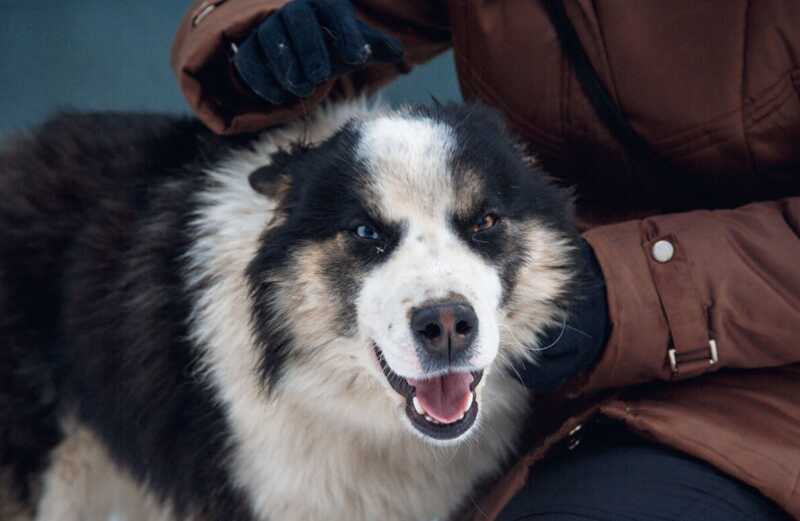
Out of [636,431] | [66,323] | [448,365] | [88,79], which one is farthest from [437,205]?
[88,79]

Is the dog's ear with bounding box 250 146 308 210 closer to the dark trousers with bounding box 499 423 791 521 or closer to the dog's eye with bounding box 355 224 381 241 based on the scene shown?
the dog's eye with bounding box 355 224 381 241

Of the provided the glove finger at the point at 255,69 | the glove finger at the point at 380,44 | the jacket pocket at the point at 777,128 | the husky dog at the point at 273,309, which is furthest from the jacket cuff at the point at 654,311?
the glove finger at the point at 255,69

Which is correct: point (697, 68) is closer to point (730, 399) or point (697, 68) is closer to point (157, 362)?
point (730, 399)

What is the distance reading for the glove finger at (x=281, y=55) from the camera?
1.79 metres

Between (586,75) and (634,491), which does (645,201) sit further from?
(634,491)

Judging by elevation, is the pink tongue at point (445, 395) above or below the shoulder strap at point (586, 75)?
below

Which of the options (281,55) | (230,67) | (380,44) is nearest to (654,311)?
(380,44)

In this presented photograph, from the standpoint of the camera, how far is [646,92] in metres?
1.89

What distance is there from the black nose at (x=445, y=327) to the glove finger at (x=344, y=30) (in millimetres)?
545

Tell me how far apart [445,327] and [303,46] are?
24.8 inches

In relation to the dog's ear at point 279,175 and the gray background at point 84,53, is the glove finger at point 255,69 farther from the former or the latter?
the gray background at point 84,53

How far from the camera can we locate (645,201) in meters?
2.05

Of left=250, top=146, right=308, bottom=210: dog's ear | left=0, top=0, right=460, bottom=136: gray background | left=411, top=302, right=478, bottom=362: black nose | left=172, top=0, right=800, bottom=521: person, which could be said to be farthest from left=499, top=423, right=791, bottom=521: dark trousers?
left=0, top=0, right=460, bottom=136: gray background

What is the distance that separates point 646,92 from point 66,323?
132cm
